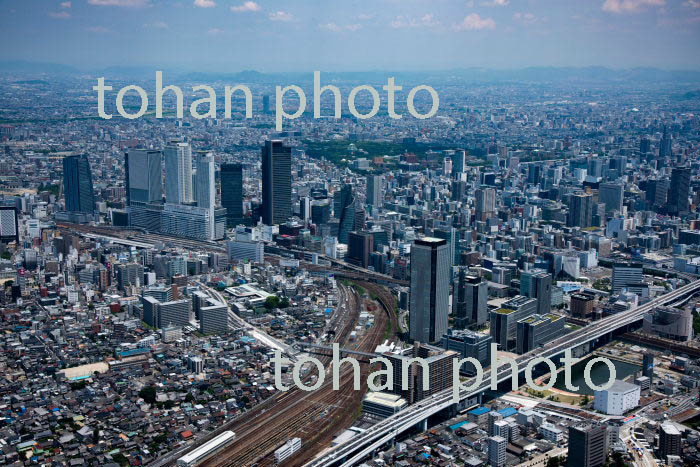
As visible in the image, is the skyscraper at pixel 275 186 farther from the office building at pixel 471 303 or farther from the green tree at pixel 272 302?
the office building at pixel 471 303

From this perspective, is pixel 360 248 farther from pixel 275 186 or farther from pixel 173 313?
pixel 173 313

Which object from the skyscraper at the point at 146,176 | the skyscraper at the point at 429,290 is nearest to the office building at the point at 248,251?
the skyscraper at the point at 146,176

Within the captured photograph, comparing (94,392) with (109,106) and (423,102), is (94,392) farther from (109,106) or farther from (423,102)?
(423,102)

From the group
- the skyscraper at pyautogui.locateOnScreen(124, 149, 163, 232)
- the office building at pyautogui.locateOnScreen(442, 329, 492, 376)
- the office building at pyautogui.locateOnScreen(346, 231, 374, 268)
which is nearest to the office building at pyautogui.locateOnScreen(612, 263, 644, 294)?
the office building at pyautogui.locateOnScreen(442, 329, 492, 376)

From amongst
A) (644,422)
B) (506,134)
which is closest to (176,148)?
Result: (644,422)

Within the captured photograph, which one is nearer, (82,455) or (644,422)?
(82,455)

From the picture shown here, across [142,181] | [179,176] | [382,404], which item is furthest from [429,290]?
[142,181]
